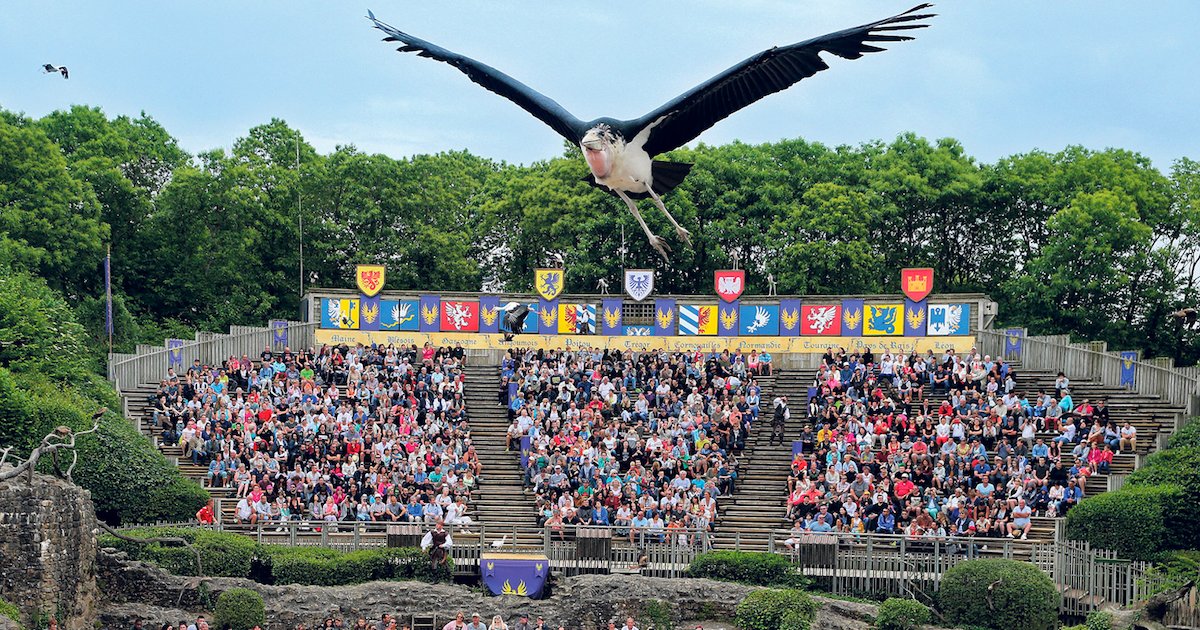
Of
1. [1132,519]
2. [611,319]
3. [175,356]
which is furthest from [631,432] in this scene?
[175,356]

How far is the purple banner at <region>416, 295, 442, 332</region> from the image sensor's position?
39531 millimetres

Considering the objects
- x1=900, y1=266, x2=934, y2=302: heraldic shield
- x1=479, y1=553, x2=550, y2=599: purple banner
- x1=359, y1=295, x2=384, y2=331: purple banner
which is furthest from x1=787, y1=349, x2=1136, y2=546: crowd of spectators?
x1=359, y1=295, x2=384, y2=331: purple banner

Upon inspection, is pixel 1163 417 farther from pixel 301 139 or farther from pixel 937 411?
pixel 301 139

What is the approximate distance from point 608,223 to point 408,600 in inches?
928

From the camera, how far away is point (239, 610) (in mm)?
24812

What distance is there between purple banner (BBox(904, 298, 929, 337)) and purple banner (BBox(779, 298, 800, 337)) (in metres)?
2.71

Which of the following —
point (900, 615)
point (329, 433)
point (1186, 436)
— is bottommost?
point (900, 615)

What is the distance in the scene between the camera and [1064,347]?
35.1 m

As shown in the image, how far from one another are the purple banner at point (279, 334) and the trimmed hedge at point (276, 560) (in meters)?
11.7

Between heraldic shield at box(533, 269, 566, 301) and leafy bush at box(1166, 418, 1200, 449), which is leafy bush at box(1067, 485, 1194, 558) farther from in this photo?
heraldic shield at box(533, 269, 566, 301)

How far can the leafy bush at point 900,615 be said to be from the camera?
24500 millimetres

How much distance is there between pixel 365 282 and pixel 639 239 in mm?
11644

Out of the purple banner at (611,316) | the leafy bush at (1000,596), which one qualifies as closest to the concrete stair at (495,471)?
the purple banner at (611,316)

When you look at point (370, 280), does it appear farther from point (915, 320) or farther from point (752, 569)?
point (752, 569)
